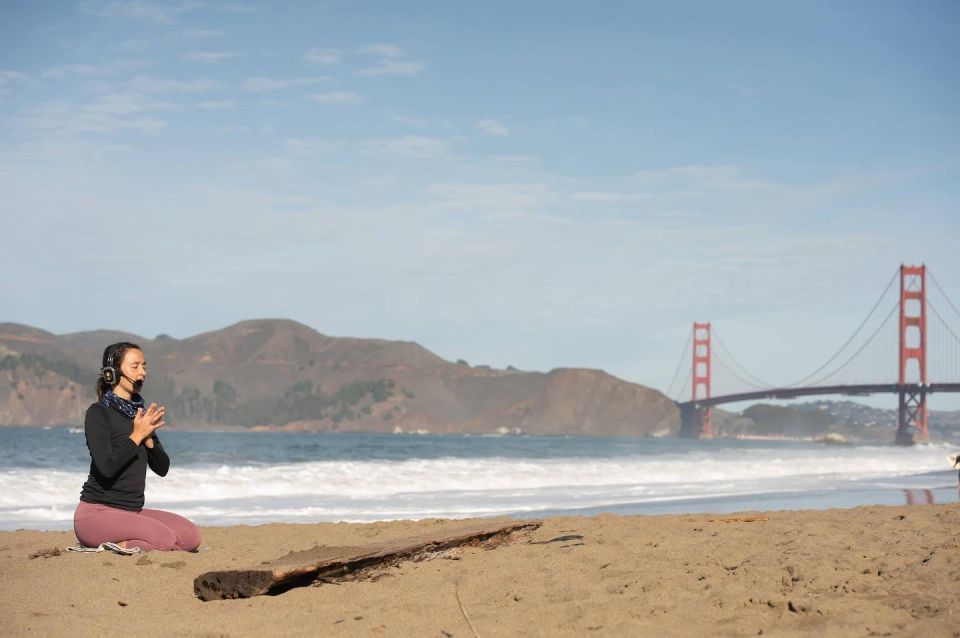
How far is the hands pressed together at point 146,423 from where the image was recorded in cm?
543

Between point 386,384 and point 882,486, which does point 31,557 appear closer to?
point 882,486

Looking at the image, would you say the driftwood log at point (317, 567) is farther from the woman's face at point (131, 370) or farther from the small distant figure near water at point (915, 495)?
the small distant figure near water at point (915, 495)

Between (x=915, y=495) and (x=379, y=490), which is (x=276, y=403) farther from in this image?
(x=915, y=495)

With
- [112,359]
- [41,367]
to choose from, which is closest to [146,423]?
[112,359]

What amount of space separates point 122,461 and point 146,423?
265 mm

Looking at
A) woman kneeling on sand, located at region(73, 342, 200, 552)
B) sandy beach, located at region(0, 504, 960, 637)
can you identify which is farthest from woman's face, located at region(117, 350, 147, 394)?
sandy beach, located at region(0, 504, 960, 637)

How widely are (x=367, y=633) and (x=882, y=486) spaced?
15071 millimetres

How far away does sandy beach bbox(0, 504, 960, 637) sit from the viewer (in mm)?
3752

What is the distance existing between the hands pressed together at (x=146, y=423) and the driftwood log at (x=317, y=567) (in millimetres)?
1035

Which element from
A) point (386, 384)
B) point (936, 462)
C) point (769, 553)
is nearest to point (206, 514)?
point (769, 553)

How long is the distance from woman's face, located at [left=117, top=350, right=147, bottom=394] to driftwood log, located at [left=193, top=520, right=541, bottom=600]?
4.29ft

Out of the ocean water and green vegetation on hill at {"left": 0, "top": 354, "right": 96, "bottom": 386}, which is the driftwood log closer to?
the ocean water

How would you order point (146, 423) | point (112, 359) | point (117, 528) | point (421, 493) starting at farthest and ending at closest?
point (421, 493)
point (117, 528)
point (112, 359)
point (146, 423)

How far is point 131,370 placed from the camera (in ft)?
18.1
